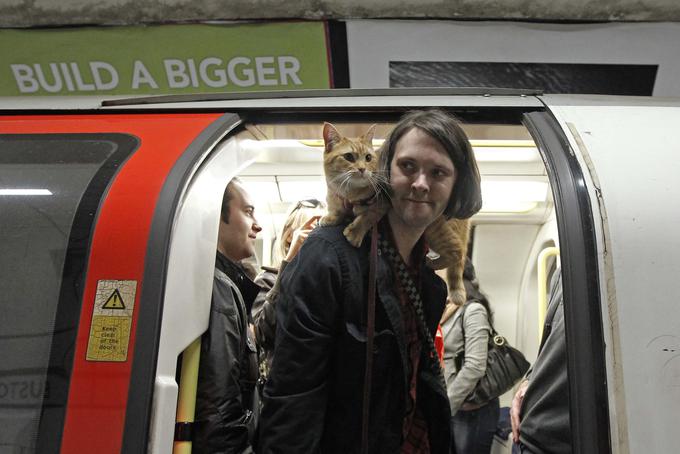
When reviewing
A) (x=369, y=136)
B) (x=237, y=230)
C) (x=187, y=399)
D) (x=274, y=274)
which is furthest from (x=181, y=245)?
(x=274, y=274)

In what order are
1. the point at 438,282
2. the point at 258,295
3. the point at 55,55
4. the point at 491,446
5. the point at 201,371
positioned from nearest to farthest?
the point at 201,371 → the point at 438,282 → the point at 258,295 → the point at 55,55 → the point at 491,446

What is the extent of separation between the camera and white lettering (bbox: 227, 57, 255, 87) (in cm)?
266

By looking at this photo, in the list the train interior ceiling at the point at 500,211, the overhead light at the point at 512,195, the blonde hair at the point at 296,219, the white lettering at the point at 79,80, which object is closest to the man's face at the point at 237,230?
the blonde hair at the point at 296,219

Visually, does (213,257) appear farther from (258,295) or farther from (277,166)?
(277,166)

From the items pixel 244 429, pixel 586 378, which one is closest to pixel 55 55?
pixel 244 429

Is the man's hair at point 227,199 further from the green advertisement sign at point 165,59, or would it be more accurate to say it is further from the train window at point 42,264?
the green advertisement sign at point 165,59

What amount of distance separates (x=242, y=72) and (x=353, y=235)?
4.85 feet

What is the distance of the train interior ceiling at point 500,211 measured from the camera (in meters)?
3.02

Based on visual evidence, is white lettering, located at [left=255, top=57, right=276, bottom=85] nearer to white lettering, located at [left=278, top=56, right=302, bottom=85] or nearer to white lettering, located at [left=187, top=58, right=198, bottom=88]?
white lettering, located at [left=278, top=56, right=302, bottom=85]

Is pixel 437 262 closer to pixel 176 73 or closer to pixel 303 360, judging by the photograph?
pixel 303 360

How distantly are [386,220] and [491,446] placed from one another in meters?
2.05

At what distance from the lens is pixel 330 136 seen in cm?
163

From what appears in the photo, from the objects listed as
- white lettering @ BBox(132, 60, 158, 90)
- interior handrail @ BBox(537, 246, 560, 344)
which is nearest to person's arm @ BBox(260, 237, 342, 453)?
white lettering @ BBox(132, 60, 158, 90)

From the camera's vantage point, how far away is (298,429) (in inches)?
55.1
